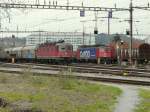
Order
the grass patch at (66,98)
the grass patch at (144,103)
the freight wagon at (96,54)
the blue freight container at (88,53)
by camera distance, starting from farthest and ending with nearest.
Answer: the blue freight container at (88,53) → the freight wagon at (96,54) → the grass patch at (144,103) → the grass patch at (66,98)

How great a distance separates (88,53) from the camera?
74750 millimetres

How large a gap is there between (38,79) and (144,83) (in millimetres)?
5885

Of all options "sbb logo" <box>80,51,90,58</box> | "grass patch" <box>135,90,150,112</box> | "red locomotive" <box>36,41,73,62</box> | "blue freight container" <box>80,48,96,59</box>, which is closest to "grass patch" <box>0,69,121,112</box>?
"grass patch" <box>135,90,150,112</box>

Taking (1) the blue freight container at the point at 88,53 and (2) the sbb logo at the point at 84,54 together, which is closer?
(1) the blue freight container at the point at 88,53

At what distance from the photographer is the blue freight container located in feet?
244

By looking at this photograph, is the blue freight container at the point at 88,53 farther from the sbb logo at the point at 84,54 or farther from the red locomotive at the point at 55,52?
the red locomotive at the point at 55,52

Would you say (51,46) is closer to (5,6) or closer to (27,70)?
(27,70)

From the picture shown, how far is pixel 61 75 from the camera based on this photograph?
26281 millimetres

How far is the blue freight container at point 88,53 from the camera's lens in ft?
244

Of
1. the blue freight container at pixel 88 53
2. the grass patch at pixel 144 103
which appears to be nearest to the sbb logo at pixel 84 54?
the blue freight container at pixel 88 53

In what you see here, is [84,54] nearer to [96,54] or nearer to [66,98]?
[96,54]

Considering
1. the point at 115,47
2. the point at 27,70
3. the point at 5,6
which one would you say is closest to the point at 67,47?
the point at 115,47

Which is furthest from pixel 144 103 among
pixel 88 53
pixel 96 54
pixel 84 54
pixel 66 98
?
pixel 84 54

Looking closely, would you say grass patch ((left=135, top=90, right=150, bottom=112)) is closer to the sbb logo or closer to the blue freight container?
the blue freight container
